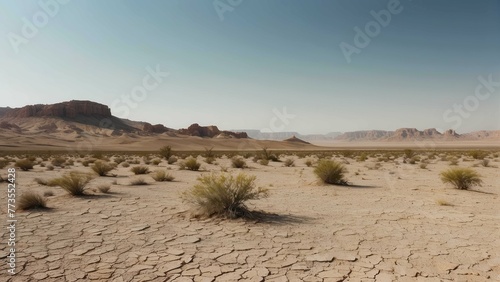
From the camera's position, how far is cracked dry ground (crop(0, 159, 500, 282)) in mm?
4539

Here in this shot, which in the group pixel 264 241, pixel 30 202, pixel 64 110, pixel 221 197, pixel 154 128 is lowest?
pixel 264 241

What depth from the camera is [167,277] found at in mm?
4371

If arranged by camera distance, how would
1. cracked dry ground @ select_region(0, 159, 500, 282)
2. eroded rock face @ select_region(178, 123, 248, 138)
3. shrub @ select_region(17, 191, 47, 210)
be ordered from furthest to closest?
eroded rock face @ select_region(178, 123, 248, 138), shrub @ select_region(17, 191, 47, 210), cracked dry ground @ select_region(0, 159, 500, 282)

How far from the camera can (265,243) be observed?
5797mm

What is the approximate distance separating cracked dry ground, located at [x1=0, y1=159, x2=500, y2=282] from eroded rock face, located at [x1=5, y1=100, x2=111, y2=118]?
467 feet

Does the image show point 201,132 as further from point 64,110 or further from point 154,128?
point 64,110

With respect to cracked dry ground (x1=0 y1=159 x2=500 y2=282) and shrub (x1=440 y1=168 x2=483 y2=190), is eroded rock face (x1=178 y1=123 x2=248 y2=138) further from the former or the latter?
cracked dry ground (x1=0 y1=159 x2=500 y2=282)

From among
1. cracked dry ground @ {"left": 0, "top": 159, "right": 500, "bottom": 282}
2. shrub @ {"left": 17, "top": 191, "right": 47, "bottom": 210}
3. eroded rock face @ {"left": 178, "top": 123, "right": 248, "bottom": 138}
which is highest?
eroded rock face @ {"left": 178, "top": 123, "right": 248, "bottom": 138}

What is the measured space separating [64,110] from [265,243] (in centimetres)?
14911

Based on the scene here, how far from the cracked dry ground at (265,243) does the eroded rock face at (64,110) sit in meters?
142

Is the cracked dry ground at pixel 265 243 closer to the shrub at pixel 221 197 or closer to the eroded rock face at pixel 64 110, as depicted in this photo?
the shrub at pixel 221 197

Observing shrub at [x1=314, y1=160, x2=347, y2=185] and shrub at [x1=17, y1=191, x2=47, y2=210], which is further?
shrub at [x1=314, y1=160, x2=347, y2=185]

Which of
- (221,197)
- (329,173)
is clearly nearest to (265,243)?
(221,197)

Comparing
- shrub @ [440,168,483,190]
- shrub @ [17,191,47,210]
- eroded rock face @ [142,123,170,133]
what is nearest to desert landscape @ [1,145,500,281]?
shrub @ [17,191,47,210]
